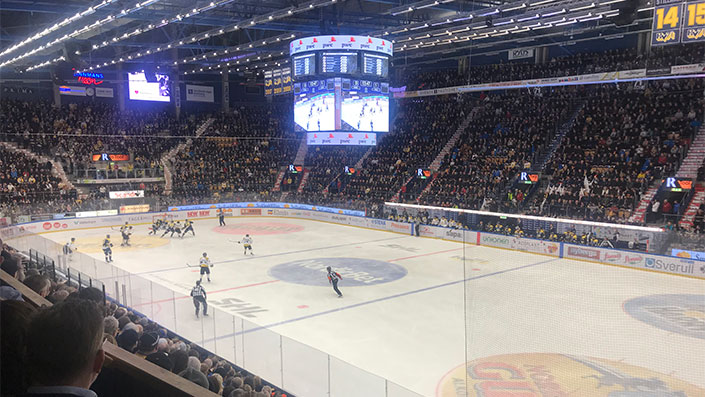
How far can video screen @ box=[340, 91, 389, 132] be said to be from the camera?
79.8 ft

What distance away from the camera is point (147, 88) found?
42.1m

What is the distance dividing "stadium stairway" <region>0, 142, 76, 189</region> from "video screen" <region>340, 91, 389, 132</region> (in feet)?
Answer: 72.9

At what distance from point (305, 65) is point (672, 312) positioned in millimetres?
17806

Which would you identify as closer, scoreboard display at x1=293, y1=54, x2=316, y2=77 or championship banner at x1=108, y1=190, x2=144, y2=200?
scoreboard display at x1=293, y1=54, x2=316, y2=77

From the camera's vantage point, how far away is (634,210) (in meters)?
21.9

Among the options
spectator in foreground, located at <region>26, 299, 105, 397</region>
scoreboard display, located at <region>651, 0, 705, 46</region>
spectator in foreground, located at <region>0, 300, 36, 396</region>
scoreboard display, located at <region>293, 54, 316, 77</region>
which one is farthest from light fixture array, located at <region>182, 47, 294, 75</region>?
spectator in foreground, located at <region>26, 299, 105, 397</region>

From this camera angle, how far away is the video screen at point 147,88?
135 feet

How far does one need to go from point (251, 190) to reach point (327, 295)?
24.9m

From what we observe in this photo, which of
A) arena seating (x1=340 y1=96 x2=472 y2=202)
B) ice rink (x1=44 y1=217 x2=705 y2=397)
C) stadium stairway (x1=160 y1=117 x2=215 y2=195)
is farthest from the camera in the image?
stadium stairway (x1=160 y1=117 x2=215 y2=195)

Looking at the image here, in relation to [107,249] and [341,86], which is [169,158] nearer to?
[107,249]

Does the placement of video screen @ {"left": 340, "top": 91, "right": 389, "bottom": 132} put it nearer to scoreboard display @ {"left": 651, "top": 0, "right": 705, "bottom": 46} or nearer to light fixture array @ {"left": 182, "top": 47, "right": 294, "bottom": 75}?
light fixture array @ {"left": 182, "top": 47, "right": 294, "bottom": 75}

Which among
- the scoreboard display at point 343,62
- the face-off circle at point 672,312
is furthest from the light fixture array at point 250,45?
the face-off circle at point 672,312

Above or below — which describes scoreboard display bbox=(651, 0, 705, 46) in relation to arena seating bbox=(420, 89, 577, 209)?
above

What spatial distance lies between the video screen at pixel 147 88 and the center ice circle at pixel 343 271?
86.8ft
